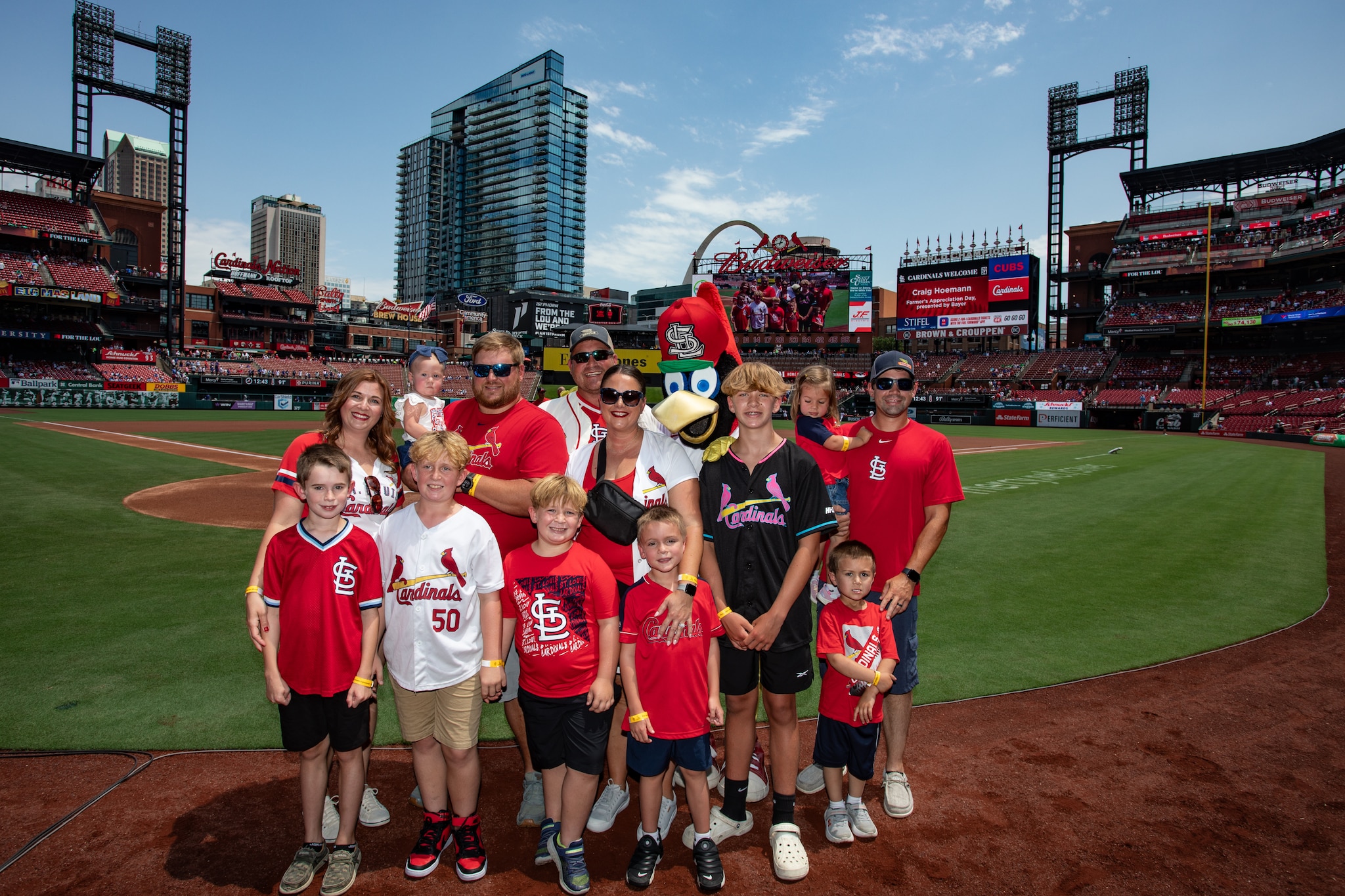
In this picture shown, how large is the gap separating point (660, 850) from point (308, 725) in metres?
1.72

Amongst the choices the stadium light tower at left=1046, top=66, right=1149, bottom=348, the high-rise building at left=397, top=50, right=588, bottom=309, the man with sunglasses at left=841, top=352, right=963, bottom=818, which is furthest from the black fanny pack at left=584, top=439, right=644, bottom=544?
the high-rise building at left=397, top=50, right=588, bottom=309

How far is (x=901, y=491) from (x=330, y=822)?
3.44 metres

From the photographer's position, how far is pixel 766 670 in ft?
11.4

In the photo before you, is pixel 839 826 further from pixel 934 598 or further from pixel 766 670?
pixel 934 598

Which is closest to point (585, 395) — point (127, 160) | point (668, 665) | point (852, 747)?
point (668, 665)

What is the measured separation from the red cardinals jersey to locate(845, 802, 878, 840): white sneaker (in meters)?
2.55

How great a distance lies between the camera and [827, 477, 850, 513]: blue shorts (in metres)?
4.06

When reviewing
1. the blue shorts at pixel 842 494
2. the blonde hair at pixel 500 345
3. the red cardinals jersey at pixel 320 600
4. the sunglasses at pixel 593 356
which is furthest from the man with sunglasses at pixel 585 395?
the red cardinals jersey at pixel 320 600

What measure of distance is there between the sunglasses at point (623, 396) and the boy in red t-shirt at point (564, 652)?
0.45 meters

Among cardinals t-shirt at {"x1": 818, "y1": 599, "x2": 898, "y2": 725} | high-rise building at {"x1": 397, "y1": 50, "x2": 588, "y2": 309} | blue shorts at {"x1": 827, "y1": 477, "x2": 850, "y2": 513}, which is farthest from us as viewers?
high-rise building at {"x1": 397, "y1": 50, "x2": 588, "y2": 309}

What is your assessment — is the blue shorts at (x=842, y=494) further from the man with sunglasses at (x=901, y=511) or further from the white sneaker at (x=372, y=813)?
the white sneaker at (x=372, y=813)

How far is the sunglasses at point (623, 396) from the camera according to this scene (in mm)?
3385

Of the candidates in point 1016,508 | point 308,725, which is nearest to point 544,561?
point 308,725

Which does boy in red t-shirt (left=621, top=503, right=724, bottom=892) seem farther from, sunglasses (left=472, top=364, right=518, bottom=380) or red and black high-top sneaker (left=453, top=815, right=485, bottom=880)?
sunglasses (left=472, top=364, right=518, bottom=380)
